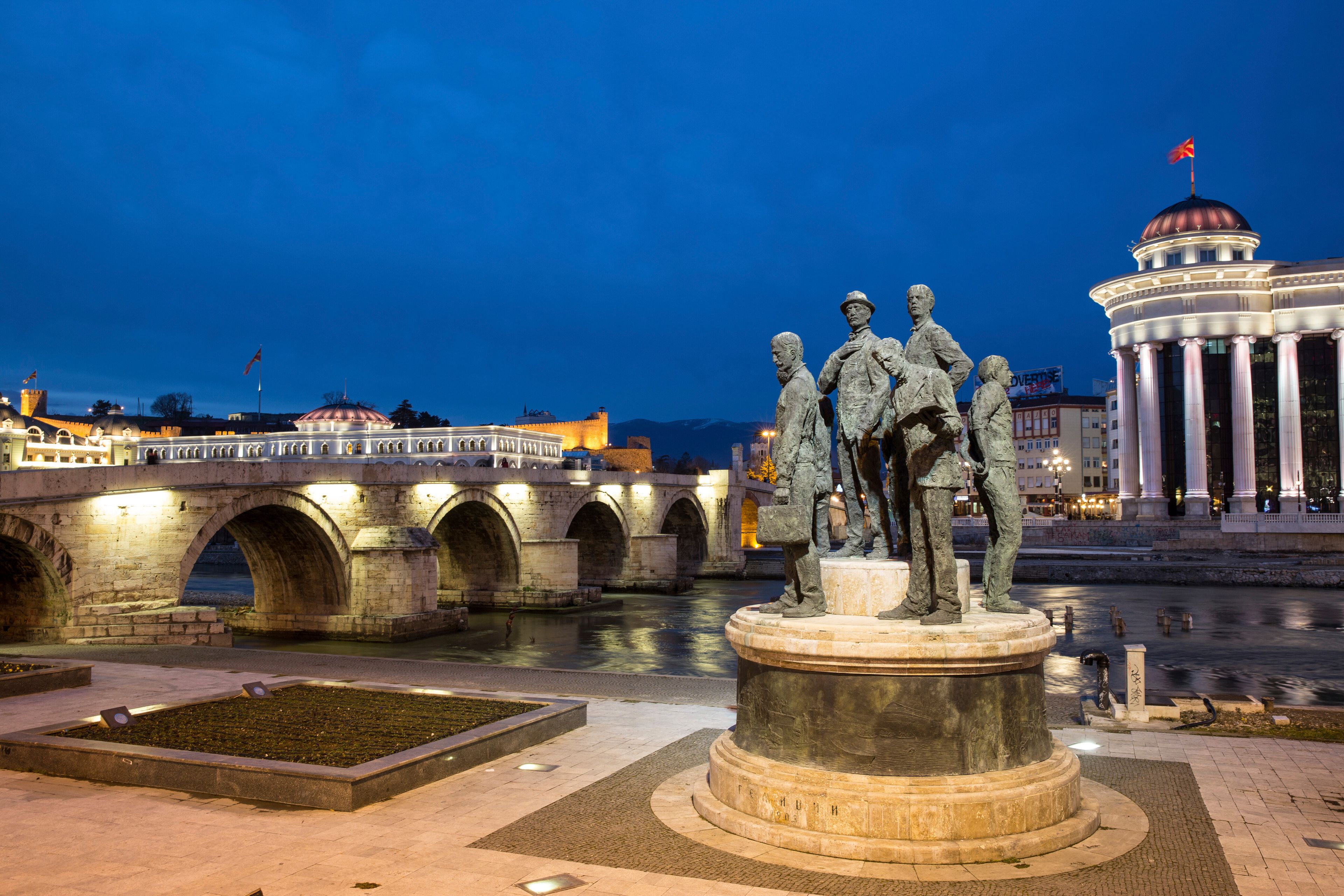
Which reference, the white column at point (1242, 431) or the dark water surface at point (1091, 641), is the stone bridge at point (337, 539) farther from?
the white column at point (1242, 431)

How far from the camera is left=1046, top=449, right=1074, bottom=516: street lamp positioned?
6481 cm

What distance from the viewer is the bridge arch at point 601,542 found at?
35.2 metres

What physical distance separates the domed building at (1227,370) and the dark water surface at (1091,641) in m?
21.1

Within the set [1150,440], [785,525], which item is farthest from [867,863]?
[1150,440]

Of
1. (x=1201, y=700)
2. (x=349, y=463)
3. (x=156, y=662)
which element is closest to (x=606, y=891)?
(x=1201, y=700)

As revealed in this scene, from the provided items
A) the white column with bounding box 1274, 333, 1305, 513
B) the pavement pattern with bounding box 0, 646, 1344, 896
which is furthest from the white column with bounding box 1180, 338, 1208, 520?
the pavement pattern with bounding box 0, 646, 1344, 896

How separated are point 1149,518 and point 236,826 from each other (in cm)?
5317

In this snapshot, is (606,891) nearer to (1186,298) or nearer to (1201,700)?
(1201,700)

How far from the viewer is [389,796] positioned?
6773mm

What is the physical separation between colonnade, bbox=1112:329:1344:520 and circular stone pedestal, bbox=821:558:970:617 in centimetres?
4897

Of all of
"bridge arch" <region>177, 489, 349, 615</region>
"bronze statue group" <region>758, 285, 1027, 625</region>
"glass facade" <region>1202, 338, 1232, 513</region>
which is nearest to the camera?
"bronze statue group" <region>758, 285, 1027, 625</region>

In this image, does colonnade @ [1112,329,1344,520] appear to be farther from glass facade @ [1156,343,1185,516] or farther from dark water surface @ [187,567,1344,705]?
dark water surface @ [187,567,1344,705]

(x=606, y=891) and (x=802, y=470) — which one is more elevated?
(x=802, y=470)

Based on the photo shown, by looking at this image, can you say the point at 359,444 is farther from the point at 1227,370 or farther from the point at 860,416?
the point at 860,416
